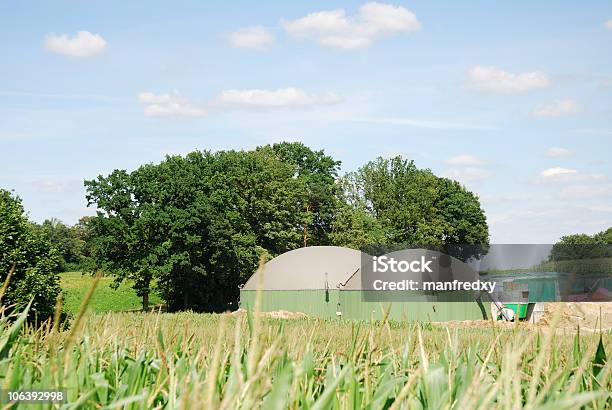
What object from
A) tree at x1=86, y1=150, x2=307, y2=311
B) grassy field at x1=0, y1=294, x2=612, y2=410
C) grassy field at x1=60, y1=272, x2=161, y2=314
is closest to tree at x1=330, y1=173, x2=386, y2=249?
tree at x1=86, y1=150, x2=307, y2=311

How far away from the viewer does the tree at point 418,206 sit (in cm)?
7425

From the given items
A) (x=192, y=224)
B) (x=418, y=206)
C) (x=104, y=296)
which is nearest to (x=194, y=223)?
(x=192, y=224)

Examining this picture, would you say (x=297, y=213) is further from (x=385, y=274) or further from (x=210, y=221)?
(x=385, y=274)

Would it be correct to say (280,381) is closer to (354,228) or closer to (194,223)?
(194,223)

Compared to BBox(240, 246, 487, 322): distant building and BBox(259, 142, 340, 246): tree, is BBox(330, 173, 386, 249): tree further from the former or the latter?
BBox(240, 246, 487, 322): distant building

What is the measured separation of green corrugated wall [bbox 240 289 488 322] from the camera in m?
40.3

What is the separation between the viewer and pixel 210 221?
171 ft

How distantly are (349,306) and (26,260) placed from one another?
2246 cm

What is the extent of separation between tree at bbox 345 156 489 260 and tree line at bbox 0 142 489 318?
0.13 metres

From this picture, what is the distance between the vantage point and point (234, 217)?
5844 cm

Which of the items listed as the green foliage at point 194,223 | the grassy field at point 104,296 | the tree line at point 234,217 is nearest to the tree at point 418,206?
the tree line at point 234,217

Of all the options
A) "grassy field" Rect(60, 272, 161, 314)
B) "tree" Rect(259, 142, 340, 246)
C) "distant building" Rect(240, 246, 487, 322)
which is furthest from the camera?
"tree" Rect(259, 142, 340, 246)

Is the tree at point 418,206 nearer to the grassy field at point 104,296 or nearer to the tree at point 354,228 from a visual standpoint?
the tree at point 354,228

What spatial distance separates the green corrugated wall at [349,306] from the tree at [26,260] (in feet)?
43.6
